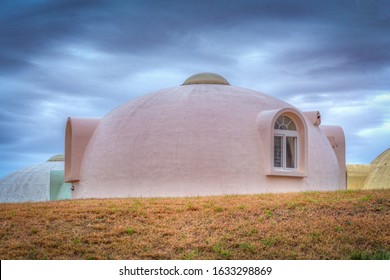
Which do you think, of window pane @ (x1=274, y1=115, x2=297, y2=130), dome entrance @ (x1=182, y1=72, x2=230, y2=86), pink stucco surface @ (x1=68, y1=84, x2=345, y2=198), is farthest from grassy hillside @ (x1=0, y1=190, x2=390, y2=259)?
dome entrance @ (x1=182, y1=72, x2=230, y2=86)

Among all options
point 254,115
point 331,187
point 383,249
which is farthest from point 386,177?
point 383,249

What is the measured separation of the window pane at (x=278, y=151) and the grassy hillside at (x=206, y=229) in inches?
161

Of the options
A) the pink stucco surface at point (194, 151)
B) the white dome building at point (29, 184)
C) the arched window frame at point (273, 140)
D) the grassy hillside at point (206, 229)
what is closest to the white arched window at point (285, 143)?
the arched window frame at point (273, 140)

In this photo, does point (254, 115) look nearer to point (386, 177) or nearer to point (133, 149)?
point (133, 149)

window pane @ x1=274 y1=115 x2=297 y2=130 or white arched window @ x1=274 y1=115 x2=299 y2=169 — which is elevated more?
window pane @ x1=274 y1=115 x2=297 y2=130

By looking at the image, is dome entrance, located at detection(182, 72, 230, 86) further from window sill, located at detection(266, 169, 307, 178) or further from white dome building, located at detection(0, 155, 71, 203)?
white dome building, located at detection(0, 155, 71, 203)

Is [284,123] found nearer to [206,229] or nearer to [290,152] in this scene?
[290,152]

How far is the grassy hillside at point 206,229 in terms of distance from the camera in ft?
33.6

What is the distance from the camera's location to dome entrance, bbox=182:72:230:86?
20.7 metres

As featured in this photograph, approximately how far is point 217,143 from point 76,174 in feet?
18.6

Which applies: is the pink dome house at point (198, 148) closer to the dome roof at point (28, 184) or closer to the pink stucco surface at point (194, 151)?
the pink stucco surface at point (194, 151)

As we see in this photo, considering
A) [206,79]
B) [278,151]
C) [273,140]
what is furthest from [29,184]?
[273,140]

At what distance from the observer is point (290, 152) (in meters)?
18.4

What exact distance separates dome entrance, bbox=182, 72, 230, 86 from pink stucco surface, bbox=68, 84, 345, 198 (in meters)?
1.20
